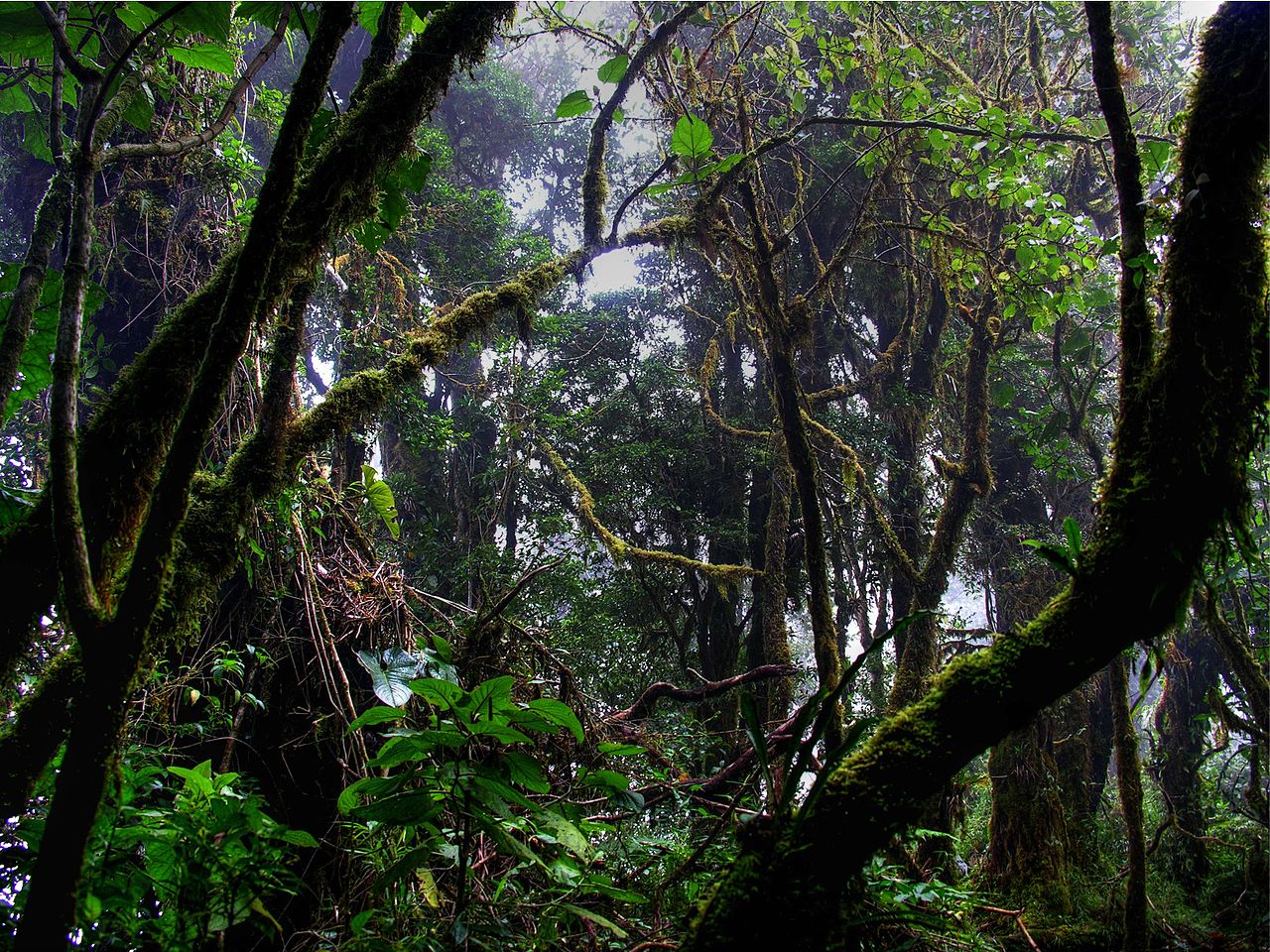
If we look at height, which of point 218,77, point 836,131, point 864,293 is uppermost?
point 836,131

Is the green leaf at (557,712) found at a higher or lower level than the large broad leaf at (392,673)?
lower

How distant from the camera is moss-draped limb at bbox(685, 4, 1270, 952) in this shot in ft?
3.24

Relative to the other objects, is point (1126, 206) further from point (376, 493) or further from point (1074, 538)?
point (376, 493)

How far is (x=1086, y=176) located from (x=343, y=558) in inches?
234

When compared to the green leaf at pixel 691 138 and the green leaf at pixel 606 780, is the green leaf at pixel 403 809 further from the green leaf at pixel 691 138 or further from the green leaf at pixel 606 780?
the green leaf at pixel 691 138

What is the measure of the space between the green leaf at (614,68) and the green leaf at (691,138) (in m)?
0.23

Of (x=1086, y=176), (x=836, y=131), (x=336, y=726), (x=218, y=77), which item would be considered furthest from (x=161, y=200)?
(x=836, y=131)

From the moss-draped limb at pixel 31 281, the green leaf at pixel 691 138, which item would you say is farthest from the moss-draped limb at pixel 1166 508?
A: the moss-draped limb at pixel 31 281

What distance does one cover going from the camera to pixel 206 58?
1.46 meters

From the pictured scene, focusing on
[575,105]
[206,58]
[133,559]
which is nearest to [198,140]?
[206,58]

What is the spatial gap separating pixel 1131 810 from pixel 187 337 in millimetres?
2901

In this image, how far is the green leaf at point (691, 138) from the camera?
2.01m

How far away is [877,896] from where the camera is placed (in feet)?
4.15

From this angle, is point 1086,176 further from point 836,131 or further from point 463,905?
point 463,905
